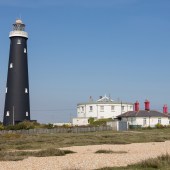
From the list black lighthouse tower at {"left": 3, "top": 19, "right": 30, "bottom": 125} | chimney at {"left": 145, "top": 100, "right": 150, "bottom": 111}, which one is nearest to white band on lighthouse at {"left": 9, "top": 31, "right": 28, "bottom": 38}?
black lighthouse tower at {"left": 3, "top": 19, "right": 30, "bottom": 125}

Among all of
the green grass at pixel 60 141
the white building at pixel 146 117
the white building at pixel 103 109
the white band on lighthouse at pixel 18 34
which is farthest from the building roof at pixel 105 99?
the green grass at pixel 60 141

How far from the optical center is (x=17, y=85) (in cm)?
4959

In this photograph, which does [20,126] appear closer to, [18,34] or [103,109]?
[18,34]

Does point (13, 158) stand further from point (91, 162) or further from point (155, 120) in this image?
point (155, 120)

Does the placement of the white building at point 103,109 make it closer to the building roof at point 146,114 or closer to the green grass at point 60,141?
the building roof at point 146,114

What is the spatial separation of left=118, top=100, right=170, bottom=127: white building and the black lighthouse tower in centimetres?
1930

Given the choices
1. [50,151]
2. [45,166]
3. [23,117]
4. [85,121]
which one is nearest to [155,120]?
[85,121]

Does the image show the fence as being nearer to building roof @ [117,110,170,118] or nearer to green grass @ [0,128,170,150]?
green grass @ [0,128,170,150]

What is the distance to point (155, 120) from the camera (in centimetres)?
6350

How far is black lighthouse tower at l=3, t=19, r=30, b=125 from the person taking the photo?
49.3 metres

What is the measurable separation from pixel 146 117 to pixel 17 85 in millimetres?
22818

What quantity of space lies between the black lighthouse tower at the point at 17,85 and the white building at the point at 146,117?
19.3 meters

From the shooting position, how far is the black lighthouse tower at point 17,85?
49312mm

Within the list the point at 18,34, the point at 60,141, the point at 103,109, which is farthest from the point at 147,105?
the point at 60,141
